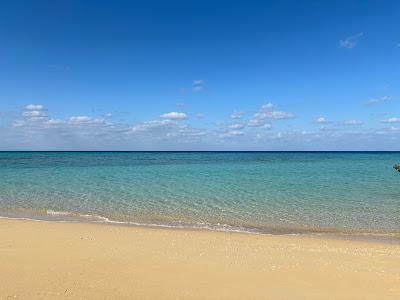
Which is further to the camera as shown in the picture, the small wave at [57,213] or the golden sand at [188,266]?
the small wave at [57,213]

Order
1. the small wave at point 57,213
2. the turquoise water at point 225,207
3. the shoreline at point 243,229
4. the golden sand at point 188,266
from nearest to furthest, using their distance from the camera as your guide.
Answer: the golden sand at point 188,266 → the shoreline at point 243,229 → the turquoise water at point 225,207 → the small wave at point 57,213

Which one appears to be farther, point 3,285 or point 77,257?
point 77,257

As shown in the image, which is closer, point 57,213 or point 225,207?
point 57,213

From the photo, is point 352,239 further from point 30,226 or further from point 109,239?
point 30,226

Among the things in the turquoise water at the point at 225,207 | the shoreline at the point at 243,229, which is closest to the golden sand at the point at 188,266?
the shoreline at the point at 243,229

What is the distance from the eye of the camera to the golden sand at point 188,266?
19.9ft

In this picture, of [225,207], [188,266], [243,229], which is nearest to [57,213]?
[225,207]

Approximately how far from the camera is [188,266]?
7.41 m

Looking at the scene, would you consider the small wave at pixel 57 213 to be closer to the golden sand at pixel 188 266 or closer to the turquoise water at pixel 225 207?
the turquoise water at pixel 225 207

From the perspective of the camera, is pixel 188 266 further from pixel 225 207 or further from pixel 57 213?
pixel 57 213

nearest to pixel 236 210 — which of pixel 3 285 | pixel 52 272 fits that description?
pixel 52 272

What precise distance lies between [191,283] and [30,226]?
740 centimetres

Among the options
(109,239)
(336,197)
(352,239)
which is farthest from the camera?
(336,197)

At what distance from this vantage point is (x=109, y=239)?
31.6ft
